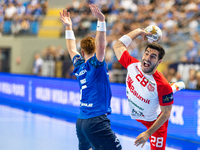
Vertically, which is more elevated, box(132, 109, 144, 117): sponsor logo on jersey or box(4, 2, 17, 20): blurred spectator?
box(4, 2, 17, 20): blurred spectator

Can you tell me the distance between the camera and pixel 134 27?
623 inches

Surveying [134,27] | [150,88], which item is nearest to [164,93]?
Result: [150,88]

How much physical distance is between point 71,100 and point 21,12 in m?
13.4

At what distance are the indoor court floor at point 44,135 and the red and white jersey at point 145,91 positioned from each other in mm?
2721

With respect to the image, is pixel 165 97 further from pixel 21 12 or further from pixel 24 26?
pixel 21 12

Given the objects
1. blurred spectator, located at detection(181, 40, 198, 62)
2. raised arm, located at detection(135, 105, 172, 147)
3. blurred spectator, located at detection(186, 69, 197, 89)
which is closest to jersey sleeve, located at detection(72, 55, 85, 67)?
raised arm, located at detection(135, 105, 172, 147)

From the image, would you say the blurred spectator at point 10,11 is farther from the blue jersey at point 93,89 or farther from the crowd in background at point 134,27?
the blue jersey at point 93,89

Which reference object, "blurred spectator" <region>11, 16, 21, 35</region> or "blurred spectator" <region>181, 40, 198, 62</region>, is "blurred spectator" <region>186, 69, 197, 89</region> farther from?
"blurred spectator" <region>11, 16, 21, 35</region>

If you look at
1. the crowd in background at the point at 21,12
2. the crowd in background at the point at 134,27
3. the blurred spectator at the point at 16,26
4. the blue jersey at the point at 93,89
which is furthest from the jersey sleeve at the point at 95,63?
the blurred spectator at the point at 16,26

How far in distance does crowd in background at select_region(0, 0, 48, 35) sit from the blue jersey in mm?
17301

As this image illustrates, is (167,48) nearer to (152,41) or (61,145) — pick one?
(61,145)

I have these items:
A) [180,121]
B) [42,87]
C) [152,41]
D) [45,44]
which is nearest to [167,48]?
[42,87]

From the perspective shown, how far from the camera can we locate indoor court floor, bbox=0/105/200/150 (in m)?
7.03

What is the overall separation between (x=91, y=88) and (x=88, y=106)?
233 mm
